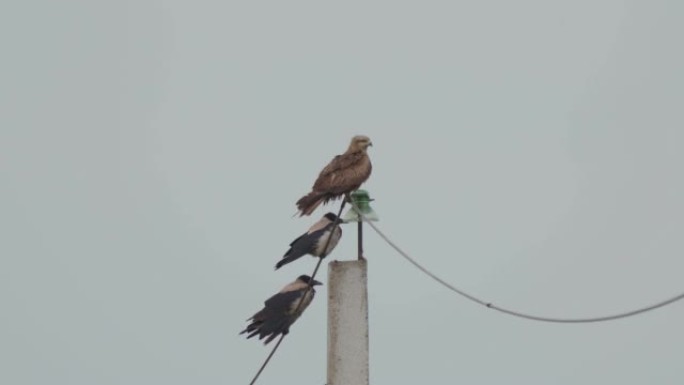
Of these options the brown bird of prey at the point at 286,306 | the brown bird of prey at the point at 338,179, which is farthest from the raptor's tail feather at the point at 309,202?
the brown bird of prey at the point at 286,306

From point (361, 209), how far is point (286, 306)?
2.97 feet

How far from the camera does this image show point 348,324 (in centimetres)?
957

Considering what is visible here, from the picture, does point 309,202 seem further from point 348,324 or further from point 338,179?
point 348,324

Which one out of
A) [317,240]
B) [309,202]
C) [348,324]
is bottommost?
[348,324]

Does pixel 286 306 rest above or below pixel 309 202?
below

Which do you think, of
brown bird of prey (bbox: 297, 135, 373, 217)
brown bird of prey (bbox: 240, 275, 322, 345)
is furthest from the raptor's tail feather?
brown bird of prey (bbox: 240, 275, 322, 345)

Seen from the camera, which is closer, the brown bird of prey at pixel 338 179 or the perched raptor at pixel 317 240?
the perched raptor at pixel 317 240

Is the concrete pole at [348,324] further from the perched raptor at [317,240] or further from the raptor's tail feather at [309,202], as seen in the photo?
the raptor's tail feather at [309,202]

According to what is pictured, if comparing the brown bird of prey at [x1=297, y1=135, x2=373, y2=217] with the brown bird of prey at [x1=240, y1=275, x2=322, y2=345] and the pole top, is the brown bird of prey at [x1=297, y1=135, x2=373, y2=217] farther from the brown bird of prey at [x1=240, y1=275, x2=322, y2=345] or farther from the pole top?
the brown bird of prey at [x1=240, y1=275, x2=322, y2=345]

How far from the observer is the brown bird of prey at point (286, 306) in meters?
10.1

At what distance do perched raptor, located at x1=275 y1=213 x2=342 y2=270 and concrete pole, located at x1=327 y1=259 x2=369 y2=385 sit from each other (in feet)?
1.02

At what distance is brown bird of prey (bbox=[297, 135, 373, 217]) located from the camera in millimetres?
10758

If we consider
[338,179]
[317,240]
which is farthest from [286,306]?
[338,179]

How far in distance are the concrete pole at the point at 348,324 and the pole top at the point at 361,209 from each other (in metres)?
0.61
